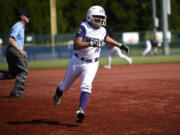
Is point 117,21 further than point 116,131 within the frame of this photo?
Yes

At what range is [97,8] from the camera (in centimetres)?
647

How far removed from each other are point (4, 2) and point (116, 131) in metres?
45.2

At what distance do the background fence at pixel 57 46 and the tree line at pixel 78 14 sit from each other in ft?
32.6

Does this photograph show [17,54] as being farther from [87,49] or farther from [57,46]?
[57,46]

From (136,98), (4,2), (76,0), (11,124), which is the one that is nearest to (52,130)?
(11,124)

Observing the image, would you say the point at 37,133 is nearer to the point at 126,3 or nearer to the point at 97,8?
the point at 97,8

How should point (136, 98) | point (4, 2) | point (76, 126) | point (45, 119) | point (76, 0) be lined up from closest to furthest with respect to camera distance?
point (76, 126)
point (45, 119)
point (136, 98)
point (4, 2)
point (76, 0)

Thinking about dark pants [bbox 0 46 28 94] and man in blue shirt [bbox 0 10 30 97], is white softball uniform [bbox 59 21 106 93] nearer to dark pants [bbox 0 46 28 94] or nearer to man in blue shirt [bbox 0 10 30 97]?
man in blue shirt [bbox 0 10 30 97]

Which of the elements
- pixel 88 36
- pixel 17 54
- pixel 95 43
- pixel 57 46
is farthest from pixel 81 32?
pixel 57 46

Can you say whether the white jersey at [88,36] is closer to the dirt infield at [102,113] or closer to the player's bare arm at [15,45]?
the dirt infield at [102,113]

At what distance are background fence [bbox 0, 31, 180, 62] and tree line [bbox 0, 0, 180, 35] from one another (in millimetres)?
9935

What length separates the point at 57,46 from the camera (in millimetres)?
35062

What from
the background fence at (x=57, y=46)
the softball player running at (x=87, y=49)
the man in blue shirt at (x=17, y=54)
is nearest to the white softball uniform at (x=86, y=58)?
the softball player running at (x=87, y=49)

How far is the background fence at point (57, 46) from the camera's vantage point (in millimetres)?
34250
